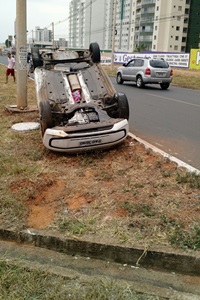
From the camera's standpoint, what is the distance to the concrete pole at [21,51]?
944cm

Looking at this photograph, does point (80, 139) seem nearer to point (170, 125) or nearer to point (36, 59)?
point (36, 59)

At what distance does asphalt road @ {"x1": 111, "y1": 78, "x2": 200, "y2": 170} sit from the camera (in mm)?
6793

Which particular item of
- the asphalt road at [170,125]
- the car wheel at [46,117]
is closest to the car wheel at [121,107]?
the asphalt road at [170,125]

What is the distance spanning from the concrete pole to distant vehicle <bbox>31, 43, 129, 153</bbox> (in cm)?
172

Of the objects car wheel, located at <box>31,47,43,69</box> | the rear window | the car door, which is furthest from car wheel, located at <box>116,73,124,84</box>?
car wheel, located at <box>31,47,43,69</box>

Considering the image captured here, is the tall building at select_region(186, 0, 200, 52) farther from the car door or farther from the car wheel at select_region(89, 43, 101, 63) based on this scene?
the car wheel at select_region(89, 43, 101, 63)

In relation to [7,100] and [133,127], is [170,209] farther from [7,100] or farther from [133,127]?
[7,100]

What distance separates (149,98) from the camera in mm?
14484

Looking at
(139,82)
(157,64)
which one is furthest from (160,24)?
(139,82)

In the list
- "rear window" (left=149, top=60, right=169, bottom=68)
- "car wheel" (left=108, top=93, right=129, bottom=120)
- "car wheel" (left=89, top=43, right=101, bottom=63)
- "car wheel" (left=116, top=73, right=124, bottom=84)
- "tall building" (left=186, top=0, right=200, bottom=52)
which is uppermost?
"tall building" (left=186, top=0, right=200, bottom=52)

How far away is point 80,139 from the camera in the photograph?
223 inches

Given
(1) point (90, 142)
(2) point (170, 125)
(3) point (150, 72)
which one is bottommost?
(2) point (170, 125)

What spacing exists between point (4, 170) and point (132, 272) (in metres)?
2.92

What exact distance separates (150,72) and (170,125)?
32.7 ft
